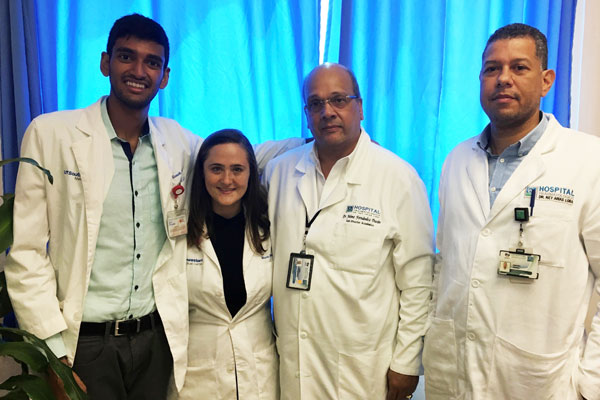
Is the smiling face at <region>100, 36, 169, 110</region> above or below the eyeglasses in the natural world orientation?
above

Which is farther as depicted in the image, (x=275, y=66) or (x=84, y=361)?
(x=275, y=66)

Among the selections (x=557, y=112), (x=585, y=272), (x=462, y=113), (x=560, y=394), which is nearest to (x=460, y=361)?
(x=560, y=394)

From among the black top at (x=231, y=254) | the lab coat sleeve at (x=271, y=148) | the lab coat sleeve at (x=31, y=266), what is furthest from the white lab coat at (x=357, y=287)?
the lab coat sleeve at (x=31, y=266)

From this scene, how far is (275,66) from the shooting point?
7.18ft

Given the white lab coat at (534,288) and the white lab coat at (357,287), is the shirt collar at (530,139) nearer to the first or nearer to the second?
the white lab coat at (534,288)

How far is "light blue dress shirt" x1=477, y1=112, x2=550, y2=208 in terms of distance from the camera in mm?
1483

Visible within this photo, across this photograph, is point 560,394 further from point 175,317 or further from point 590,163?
point 175,317

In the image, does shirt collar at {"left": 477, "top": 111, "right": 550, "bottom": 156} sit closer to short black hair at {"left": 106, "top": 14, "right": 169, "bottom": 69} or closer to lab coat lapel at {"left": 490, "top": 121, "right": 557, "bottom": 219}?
lab coat lapel at {"left": 490, "top": 121, "right": 557, "bottom": 219}

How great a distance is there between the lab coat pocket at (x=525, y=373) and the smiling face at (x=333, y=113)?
0.94 meters

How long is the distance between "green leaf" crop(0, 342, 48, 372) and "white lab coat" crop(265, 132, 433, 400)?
0.86 meters

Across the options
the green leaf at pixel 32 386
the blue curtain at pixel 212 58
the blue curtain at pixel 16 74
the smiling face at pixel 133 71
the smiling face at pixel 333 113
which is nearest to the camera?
the green leaf at pixel 32 386

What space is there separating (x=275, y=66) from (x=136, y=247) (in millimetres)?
1150

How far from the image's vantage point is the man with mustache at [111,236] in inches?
59.7

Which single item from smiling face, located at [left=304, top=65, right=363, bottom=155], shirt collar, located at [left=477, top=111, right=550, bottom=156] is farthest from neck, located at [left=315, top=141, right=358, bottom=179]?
shirt collar, located at [left=477, top=111, right=550, bottom=156]
